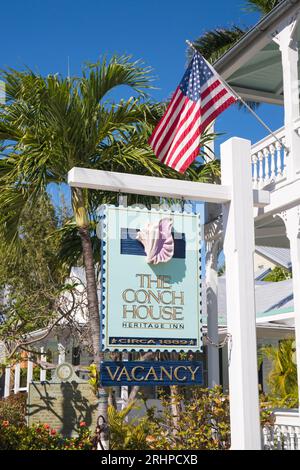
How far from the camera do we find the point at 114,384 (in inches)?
258

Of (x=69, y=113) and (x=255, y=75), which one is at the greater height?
(x=255, y=75)

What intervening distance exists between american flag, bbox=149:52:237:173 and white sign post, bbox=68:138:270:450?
52cm

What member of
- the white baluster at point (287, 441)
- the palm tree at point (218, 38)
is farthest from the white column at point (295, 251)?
the palm tree at point (218, 38)

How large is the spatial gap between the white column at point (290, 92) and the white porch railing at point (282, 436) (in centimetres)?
417

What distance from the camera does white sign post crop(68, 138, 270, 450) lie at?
6887 millimetres

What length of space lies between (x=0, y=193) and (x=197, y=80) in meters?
4.89

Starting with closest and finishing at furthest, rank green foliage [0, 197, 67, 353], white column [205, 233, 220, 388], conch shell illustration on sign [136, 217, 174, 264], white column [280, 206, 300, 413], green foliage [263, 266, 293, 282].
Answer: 1. conch shell illustration on sign [136, 217, 174, 264]
2. white column [280, 206, 300, 413]
3. white column [205, 233, 220, 388]
4. green foliage [0, 197, 67, 353]
5. green foliage [263, 266, 293, 282]

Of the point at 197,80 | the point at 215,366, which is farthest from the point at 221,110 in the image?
the point at 215,366

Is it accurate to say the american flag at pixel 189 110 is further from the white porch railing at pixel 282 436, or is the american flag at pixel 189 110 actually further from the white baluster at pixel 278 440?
the white baluster at pixel 278 440

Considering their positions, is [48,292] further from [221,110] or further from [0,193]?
[221,110]

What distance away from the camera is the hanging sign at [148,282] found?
6.63m

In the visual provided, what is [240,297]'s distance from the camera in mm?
7125

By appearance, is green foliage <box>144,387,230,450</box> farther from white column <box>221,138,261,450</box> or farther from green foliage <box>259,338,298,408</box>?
green foliage <box>259,338,298,408</box>

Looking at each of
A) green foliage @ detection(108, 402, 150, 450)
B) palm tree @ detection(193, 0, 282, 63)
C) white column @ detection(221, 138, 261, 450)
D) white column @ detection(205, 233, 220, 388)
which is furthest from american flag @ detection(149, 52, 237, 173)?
palm tree @ detection(193, 0, 282, 63)
